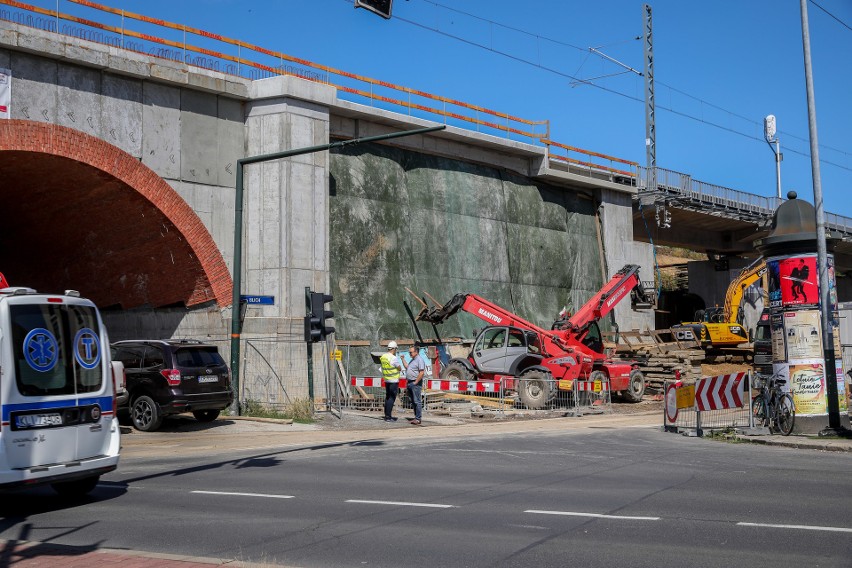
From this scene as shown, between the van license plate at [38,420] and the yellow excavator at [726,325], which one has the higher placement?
the yellow excavator at [726,325]

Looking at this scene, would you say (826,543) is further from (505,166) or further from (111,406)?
(505,166)

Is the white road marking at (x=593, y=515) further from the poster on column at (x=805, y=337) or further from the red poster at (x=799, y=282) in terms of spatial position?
the red poster at (x=799, y=282)

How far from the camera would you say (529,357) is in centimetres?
2609

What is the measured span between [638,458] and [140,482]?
7486 millimetres

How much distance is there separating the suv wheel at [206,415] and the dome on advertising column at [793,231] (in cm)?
1226

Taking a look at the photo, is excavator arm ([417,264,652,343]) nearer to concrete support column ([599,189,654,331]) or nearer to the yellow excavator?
concrete support column ([599,189,654,331])

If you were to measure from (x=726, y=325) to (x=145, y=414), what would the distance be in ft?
86.1

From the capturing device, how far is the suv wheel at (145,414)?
61.8 feet

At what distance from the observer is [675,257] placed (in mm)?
92125

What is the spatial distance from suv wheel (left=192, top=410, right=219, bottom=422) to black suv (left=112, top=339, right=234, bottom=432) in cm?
67

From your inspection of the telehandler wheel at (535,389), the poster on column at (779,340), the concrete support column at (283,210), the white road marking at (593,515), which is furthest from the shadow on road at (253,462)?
the telehandler wheel at (535,389)

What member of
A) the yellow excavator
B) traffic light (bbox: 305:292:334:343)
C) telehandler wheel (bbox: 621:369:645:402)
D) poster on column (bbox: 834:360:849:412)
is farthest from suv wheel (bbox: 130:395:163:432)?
the yellow excavator

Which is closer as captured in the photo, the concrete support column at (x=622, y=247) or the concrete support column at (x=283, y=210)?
the concrete support column at (x=283, y=210)

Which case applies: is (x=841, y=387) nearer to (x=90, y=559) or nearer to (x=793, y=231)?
(x=793, y=231)
